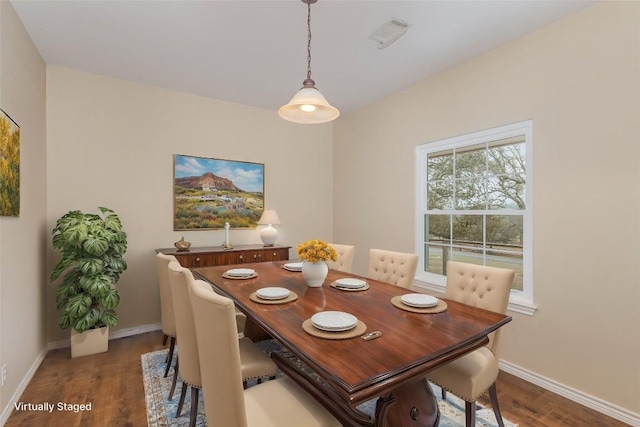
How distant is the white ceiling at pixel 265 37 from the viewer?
2250 mm

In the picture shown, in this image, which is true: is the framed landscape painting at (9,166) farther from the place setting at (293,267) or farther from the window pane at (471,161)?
the window pane at (471,161)

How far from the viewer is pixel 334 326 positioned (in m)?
1.35

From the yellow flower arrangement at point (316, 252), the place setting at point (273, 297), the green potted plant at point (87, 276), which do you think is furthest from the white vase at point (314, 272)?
the green potted plant at point (87, 276)

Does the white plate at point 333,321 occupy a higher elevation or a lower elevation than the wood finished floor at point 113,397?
higher

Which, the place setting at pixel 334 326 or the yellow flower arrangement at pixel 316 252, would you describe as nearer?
the place setting at pixel 334 326

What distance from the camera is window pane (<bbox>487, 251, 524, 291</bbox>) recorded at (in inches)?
107

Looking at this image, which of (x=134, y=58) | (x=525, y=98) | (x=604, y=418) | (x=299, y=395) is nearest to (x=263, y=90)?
(x=134, y=58)

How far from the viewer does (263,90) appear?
12.2 ft

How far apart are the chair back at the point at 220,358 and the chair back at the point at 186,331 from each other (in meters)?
0.45

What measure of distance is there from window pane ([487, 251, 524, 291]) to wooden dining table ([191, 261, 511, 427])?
52.5 inches

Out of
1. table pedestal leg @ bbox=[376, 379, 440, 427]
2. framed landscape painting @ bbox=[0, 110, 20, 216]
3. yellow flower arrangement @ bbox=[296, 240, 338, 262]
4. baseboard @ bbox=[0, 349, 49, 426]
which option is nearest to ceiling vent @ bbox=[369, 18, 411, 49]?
yellow flower arrangement @ bbox=[296, 240, 338, 262]

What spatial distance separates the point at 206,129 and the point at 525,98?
3465 mm

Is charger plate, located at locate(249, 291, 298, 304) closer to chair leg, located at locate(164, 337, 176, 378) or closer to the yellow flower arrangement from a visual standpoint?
the yellow flower arrangement

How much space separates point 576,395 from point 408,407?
1790mm
